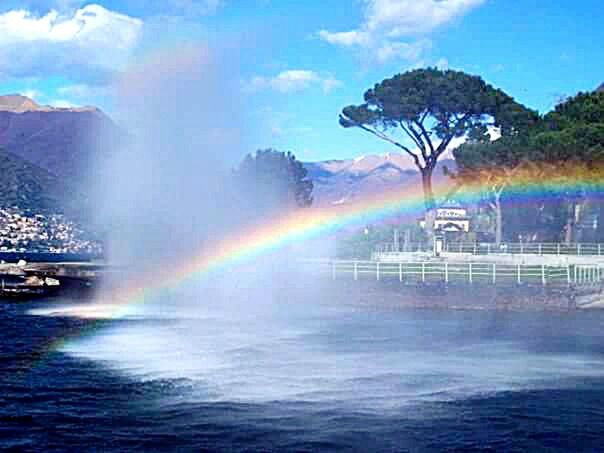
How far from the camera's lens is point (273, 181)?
90.3 metres

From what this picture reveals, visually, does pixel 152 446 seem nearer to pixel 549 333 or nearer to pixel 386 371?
pixel 386 371

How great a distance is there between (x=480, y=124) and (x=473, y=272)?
24664mm

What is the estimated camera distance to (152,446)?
14695 mm

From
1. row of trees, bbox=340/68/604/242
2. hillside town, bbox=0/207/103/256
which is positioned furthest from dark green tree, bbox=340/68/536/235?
hillside town, bbox=0/207/103/256

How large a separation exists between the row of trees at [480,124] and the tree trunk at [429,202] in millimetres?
82

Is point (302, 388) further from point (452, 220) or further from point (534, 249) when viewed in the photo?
point (452, 220)

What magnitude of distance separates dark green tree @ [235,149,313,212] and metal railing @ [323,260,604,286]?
13.7 metres

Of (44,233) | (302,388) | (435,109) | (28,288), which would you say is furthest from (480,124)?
(44,233)

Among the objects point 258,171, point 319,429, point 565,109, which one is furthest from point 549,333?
point 258,171

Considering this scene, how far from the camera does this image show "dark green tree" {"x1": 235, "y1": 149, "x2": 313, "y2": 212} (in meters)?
66.7

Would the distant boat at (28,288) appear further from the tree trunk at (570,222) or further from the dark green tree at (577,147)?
the tree trunk at (570,222)

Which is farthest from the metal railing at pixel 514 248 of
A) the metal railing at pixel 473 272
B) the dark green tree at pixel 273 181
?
the metal railing at pixel 473 272

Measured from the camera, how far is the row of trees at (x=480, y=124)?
64.2m

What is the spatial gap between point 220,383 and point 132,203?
1345 inches
